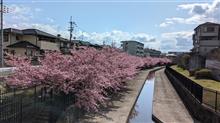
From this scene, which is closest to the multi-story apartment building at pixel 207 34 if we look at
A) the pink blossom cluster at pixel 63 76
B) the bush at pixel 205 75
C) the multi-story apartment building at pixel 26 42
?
the multi-story apartment building at pixel 26 42

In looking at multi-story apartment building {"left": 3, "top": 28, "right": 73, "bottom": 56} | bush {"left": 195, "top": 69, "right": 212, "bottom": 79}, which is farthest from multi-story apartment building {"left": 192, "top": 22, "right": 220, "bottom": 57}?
bush {"left": 195, "top": 69, "right": 212, "bottom": 79}

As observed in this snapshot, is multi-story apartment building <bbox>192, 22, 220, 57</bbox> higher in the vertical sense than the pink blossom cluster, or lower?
higher

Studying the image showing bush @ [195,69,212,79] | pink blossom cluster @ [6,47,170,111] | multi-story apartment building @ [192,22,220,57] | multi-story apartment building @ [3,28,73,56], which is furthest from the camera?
multi-story apartment building @ [192,22,220,57]

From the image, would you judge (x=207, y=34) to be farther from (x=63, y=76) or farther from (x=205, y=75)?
(x=63, y=76)

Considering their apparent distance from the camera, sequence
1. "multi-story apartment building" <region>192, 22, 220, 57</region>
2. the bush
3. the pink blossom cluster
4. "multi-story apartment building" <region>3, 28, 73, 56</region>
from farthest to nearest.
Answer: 1. "multi-story apartment building" <region>192, 22, 220, 57</region>
2. "multi-story apartment building" <region>3, 28, 73, 56</region>
3. the bush
4. the pink blossom cluster

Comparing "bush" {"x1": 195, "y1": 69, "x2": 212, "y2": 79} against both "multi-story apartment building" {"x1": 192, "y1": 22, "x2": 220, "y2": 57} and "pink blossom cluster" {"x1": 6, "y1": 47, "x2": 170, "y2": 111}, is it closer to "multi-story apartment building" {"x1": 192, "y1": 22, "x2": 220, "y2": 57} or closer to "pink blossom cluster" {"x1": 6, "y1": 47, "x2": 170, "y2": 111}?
"pink blossom cluster" {"x1": 6, "y1": 47, "x2": 170, "y2": 111}

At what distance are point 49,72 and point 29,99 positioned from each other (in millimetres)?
1583

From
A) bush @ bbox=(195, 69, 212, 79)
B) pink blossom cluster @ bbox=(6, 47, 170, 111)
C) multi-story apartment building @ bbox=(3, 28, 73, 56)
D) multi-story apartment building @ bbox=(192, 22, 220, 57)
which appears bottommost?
bush @ bbox=(195, 69, 212, 79)

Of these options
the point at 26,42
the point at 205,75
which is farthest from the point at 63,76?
the point at 26,42

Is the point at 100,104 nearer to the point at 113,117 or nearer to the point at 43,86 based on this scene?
the point at 113,117

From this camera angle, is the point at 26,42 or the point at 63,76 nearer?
the point at 63,76

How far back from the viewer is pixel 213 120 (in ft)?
44.2

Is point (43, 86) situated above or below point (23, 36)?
below

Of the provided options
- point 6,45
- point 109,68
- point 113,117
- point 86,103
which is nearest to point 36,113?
point 86,103
